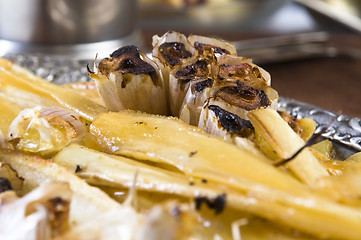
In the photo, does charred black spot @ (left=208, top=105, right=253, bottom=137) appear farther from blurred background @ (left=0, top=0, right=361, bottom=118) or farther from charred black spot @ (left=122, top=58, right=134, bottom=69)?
blurred background @ (left=0, top=0, right=361, bottom=118)

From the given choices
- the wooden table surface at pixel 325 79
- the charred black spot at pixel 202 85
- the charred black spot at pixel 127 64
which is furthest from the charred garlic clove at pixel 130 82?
the wooden table surface at pixel 325 79

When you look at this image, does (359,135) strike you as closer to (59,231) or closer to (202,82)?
(202,82)

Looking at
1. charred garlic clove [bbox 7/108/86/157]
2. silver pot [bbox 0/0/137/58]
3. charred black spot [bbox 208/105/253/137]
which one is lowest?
silver pot [bbox 0/0/137/58]

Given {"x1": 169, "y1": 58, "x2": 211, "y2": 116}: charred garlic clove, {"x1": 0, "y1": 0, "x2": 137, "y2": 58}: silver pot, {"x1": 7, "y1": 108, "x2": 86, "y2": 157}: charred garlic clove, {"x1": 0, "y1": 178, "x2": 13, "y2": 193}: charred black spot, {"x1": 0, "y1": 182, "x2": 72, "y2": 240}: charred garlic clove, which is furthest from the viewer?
{"x1": 0, "y1": 0, "x2": 137, "y2": 58}: silver pot

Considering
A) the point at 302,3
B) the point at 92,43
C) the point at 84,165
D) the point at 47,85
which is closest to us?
the point at 84,165

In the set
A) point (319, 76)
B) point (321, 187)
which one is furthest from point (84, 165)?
point (319, 76)

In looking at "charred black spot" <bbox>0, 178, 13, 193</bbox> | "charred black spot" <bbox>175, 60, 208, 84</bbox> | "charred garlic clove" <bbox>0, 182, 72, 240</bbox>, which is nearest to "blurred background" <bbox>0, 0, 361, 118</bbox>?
"charred black spot" <bbox>175, 60, 208, 84</bbox>

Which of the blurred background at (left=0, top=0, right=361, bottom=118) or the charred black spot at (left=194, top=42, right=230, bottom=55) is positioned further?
the blurred background at (left=0, top=0, right=361, bottom=118)

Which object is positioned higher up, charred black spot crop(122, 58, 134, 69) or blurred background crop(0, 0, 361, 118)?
charred black spot crop(122, 58, 134, 69)
